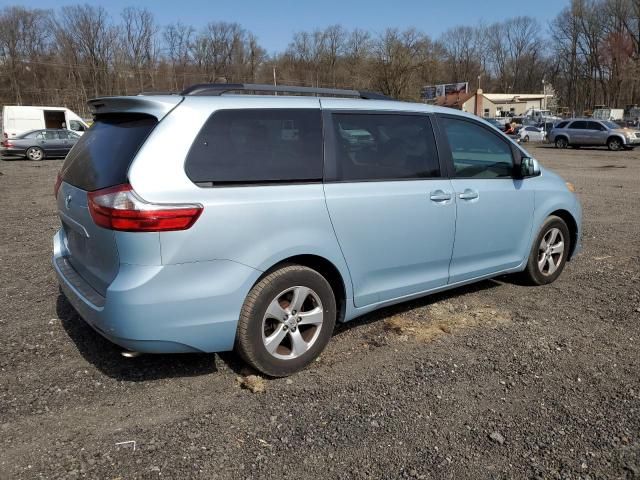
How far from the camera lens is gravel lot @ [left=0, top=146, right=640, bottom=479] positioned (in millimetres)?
2615

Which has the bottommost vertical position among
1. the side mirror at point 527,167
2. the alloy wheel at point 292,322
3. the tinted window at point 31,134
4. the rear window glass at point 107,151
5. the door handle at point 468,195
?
the alloy wheel at point 292,322

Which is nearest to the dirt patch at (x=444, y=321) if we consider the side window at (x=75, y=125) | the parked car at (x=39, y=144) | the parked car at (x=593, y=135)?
the parked car at (x=39, y=144)

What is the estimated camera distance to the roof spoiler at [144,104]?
3037mm

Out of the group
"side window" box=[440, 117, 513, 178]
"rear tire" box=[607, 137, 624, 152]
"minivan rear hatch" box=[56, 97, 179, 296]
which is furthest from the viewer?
"rear tire" box=[607, 137, 624, 152]

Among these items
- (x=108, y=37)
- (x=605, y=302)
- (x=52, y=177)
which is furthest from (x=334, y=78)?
(x=605, y=302)

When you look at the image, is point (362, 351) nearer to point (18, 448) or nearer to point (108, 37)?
point (18, 448)

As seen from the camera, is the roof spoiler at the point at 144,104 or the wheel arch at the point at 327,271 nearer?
the roof spoiler at the point at 144,104

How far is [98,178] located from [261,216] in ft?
3.23

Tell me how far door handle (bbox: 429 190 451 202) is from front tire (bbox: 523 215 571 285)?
1.44 metres

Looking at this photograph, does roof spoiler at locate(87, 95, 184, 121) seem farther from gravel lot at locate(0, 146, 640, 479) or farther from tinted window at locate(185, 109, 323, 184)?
gravel lot at locate(0, 146, 640, 479)

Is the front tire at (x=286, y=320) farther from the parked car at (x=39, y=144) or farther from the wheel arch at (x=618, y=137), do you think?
the wheel arch at (x=618, y=137)

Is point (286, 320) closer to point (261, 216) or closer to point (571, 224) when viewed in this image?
point (261, 216)

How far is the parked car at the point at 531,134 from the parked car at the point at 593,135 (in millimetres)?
8127

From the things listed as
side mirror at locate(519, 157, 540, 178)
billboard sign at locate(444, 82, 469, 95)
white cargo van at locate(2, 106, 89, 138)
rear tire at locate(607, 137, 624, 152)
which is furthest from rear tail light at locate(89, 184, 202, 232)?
billboard sign at locate(444, 82, 469, 95)
